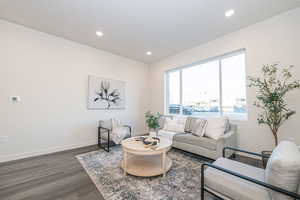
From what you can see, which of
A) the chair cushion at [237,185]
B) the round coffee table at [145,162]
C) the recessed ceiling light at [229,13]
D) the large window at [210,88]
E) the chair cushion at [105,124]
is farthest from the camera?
the chair cushion at [105,124]

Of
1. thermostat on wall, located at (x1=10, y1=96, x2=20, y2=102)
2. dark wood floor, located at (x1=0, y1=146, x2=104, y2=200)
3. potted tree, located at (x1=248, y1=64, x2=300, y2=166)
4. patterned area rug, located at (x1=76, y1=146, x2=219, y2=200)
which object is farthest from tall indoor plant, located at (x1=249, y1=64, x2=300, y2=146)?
thermostat on wall, located at (x1=10, y1=96, x2=20, y2=102)

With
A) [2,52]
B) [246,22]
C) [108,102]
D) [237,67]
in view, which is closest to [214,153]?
[237,67]

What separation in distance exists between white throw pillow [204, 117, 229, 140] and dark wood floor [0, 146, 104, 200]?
2.37 meters

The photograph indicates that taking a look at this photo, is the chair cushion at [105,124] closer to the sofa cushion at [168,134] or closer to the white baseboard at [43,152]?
the white baseboard at [43,152]

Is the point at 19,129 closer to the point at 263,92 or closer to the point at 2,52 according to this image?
the point at 2,52

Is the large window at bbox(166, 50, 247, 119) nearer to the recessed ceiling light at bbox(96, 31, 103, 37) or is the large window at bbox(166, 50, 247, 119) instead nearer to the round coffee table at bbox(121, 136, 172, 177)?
the round coffee table at bbox(121, 136, 172, 177)

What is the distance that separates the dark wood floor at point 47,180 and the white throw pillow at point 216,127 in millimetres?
759

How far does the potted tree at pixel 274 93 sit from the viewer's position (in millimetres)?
2324

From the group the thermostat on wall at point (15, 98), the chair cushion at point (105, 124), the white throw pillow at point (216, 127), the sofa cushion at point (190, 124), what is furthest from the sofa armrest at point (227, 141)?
the thermostat on wall at point (15, 98)

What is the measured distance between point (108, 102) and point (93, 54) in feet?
5.17

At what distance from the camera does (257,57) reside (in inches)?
112

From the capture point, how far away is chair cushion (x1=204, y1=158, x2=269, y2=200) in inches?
46.7

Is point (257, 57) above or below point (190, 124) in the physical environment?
above

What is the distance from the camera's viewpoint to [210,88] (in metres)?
3.82
